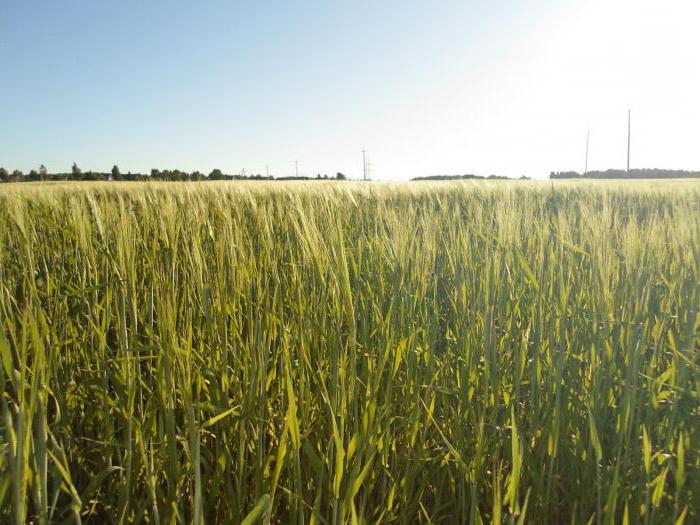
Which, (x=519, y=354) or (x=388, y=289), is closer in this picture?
(x=519, y=354)

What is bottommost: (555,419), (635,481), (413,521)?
(413,521)

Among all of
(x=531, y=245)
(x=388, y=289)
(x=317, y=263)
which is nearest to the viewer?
(x=317, y=263)

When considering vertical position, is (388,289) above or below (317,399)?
above

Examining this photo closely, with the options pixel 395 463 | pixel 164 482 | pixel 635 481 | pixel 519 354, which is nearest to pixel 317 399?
pixel 395 463

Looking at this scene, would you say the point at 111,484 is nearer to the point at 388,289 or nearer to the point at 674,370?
the point at 388,289

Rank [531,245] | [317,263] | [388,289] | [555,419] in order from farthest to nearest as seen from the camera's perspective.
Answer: [531,245] → [388,289] → [317,263] → [555,419]

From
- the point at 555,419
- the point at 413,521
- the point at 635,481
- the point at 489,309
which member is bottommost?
the point at 413,521

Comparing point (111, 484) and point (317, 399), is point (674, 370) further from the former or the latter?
point (111, 484)

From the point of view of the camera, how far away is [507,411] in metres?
0.83

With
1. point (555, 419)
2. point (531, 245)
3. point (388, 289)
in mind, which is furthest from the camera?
point (531, 245)

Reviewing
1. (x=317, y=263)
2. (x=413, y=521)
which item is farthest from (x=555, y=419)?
(x=317, y=263)

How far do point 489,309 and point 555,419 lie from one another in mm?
221

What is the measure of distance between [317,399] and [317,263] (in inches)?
10.2

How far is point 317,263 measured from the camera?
30.7 inches
